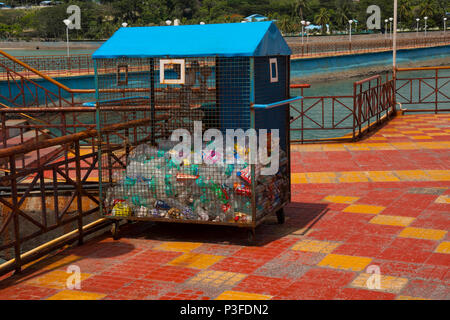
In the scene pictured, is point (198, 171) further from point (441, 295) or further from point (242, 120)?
point (441, 295)

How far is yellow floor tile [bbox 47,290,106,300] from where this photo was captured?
4.83 m

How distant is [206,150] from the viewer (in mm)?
6359

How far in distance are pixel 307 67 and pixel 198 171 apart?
45.2 meters

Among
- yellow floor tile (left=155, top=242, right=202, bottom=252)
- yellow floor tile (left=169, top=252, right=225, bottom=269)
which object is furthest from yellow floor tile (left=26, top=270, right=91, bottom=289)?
yellow floor tile (left=155, top=242, right=202, bottom=252)

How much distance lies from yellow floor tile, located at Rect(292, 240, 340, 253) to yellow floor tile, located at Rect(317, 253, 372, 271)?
0.68 feet

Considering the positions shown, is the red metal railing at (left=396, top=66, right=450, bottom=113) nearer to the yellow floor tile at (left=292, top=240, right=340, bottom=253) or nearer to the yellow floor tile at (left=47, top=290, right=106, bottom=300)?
the yellow floor tile at (left=292, top=240, right=340, bottom=253)

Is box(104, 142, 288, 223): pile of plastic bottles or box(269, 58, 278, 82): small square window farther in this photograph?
box(269, 58, 278, 82): small square window

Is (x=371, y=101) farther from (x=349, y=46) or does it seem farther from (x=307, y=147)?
(x=349, y=46)

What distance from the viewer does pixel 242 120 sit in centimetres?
651

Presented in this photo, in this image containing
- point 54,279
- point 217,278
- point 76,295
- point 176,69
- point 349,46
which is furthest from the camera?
point 349,46

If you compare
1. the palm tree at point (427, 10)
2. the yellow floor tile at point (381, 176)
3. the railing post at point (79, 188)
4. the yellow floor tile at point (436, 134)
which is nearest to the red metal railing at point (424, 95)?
the yellow floor tile at point (436, 134)

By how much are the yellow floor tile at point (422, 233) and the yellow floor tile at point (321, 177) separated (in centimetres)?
275

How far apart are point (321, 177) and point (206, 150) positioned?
3.67 meters

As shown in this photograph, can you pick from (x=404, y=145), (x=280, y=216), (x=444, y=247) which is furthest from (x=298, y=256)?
(x=404, y=145)
